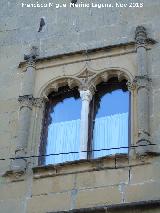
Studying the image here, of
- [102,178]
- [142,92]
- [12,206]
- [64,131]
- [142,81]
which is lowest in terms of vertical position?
[12,206]

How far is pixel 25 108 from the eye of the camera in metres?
10.4

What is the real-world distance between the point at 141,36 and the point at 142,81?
0.99m

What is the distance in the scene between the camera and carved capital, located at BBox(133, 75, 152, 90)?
1009 cm

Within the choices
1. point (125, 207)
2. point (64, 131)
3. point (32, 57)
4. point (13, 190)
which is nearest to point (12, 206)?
point (13, 190)

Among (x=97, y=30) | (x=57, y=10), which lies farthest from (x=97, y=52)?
(x=57, y=10)

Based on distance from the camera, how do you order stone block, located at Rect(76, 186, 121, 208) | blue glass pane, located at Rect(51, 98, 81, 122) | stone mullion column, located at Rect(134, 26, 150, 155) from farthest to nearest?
blue glass pane, located at Rect(51, 98, 81, 122) < stone mullion column, located at Rect(134, 26, 150, 155) < stone block, located at Rect(76, 186, 121, 208)

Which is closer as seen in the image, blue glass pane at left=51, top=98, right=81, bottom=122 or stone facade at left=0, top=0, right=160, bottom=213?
stone facade at left=0, top=0, right=160, bottom=213

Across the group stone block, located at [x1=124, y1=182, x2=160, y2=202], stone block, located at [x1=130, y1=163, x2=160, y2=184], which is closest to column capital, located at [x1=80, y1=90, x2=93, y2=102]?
stone block, located at [x1=130, y1=163, x2=160, y2=184]

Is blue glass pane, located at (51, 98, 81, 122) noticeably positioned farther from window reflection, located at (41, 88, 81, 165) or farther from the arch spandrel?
the arch spandrel

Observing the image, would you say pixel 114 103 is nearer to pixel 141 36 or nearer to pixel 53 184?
pixel 141 36

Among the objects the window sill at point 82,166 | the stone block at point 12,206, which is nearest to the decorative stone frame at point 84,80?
the window sill at point 82,166

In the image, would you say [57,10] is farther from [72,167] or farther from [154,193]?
[154,193]

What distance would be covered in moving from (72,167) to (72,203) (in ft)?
1.88

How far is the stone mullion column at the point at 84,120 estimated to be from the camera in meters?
9.85
